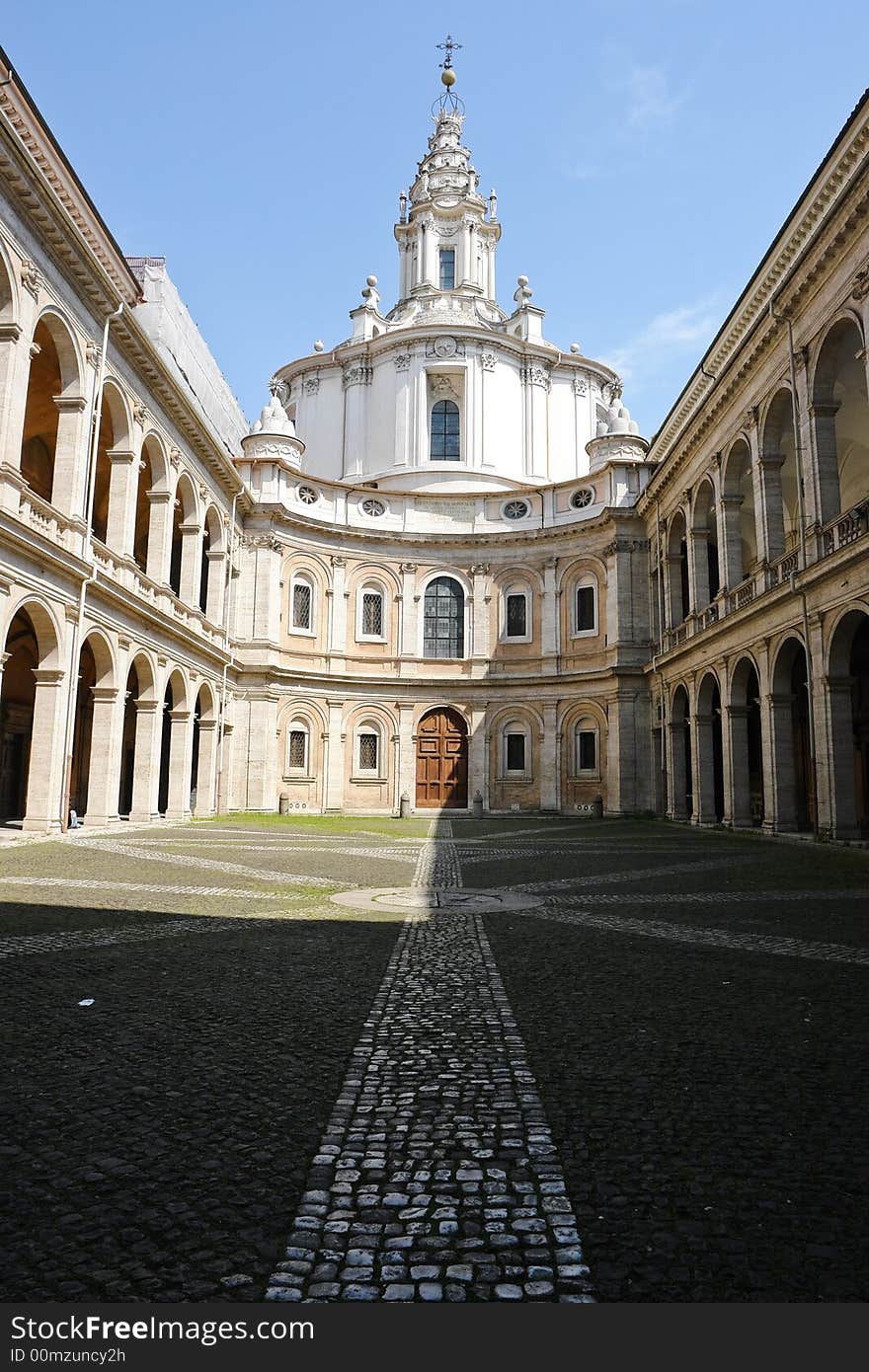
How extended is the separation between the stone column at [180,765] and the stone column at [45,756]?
840 centimetres

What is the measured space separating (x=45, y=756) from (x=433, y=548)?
24066 millimetres

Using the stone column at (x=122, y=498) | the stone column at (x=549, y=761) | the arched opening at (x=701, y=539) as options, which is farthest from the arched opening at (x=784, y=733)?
the stone column at (x=122, y=498)

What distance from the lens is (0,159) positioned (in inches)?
620

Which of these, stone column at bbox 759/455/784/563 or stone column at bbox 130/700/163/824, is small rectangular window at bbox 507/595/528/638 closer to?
stone column at bbox 759/455/784/563

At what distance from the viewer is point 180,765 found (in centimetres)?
2759

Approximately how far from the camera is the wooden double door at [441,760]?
3906cm

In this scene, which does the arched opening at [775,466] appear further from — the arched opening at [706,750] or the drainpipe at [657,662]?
the drainpipe at [657,662]

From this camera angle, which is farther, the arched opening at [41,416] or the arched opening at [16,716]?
the arched opening at [16,716]

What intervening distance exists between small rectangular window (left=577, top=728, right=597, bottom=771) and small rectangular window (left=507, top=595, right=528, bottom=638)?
17.9 ft

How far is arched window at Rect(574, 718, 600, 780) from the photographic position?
37.3 meters

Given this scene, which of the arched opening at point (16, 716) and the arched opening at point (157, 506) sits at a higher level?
the arched opening at point (157, 506)

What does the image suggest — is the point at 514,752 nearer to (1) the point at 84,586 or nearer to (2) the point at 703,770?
(2) the point at 703,770

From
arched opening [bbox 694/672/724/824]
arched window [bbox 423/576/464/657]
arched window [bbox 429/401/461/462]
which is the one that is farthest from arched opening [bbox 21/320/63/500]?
arched window [bbox 429/401/461/462]

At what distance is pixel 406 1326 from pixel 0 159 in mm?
19240
